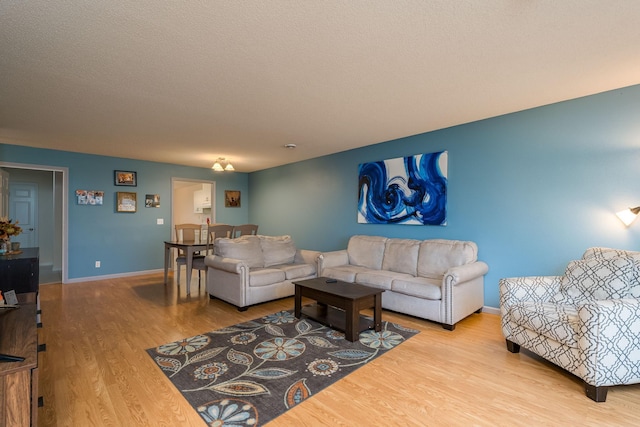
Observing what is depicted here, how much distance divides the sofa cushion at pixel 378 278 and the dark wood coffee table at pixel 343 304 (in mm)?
408

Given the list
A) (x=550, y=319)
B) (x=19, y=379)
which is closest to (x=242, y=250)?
(x=19, y=379)

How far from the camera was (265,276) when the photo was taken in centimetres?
396

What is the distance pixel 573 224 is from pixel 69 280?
744cm

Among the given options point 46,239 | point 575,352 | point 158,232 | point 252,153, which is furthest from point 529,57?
point 46,239

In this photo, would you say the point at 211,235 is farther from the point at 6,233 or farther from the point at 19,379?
the point at 19,379

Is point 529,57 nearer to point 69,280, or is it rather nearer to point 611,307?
point 611,307

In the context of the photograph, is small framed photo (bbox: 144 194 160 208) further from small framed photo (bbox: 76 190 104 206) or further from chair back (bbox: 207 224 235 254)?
chair back (bbox: 207 224 235 254)

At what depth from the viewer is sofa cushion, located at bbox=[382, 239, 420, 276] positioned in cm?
400

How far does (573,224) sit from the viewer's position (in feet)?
10.2

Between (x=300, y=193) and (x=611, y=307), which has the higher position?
(x=300, y=193)

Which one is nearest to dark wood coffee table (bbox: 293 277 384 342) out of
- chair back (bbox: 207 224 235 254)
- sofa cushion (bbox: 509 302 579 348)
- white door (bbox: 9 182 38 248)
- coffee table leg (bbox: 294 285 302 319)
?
coffee table leg (bbox: 294 285 302 319)

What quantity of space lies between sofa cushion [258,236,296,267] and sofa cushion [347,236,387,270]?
94 cm

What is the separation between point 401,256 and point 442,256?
22.1 inches

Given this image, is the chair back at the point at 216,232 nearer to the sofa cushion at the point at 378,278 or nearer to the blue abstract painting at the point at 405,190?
the blue abstract painting at the point at 405,190
